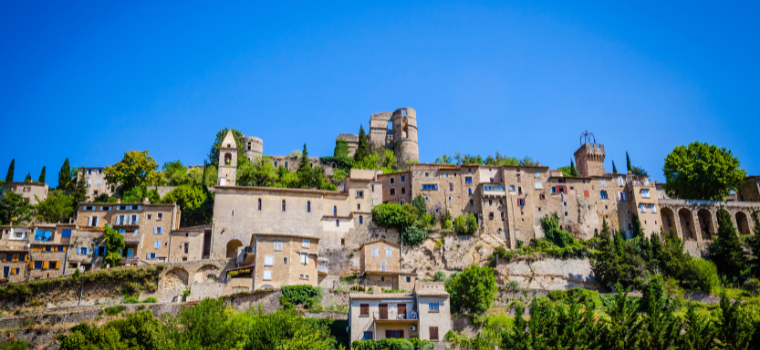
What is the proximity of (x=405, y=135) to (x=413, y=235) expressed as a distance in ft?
109

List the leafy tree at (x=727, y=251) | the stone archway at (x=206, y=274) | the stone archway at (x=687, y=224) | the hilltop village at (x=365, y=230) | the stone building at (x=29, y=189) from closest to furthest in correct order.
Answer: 1. the hilltop village at (x=365, y=230)
2. the stone archway at (x=206, y=274)
3. the leafy tree at (x=727, y=251)
4. the stone archway at (x=687, y=224)
5. the stone building at (x=29, y=189)

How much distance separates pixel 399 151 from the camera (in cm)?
9225

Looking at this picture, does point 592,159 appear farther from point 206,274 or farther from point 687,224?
Answer: point 206,274

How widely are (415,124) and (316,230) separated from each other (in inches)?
1461

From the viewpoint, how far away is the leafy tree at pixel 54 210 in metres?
68.5

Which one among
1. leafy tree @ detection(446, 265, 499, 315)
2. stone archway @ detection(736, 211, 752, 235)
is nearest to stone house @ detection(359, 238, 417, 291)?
leafy tree @ detection(446, 265, 499, 315)

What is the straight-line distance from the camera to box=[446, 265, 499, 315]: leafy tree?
1921 inches

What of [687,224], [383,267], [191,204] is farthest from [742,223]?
[191,204]

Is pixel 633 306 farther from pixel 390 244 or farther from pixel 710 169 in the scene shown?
pixel 710 169

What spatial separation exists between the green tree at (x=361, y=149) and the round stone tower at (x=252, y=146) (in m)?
13.3

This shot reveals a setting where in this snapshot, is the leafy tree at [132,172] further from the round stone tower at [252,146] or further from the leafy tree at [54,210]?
the round stone tower at [252,146]

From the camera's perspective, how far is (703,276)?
57.0 m

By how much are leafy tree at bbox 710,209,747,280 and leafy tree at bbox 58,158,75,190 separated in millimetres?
70995

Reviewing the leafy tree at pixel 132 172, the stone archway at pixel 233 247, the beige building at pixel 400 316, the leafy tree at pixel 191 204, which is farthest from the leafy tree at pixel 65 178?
the beige building at pixel 400 316
